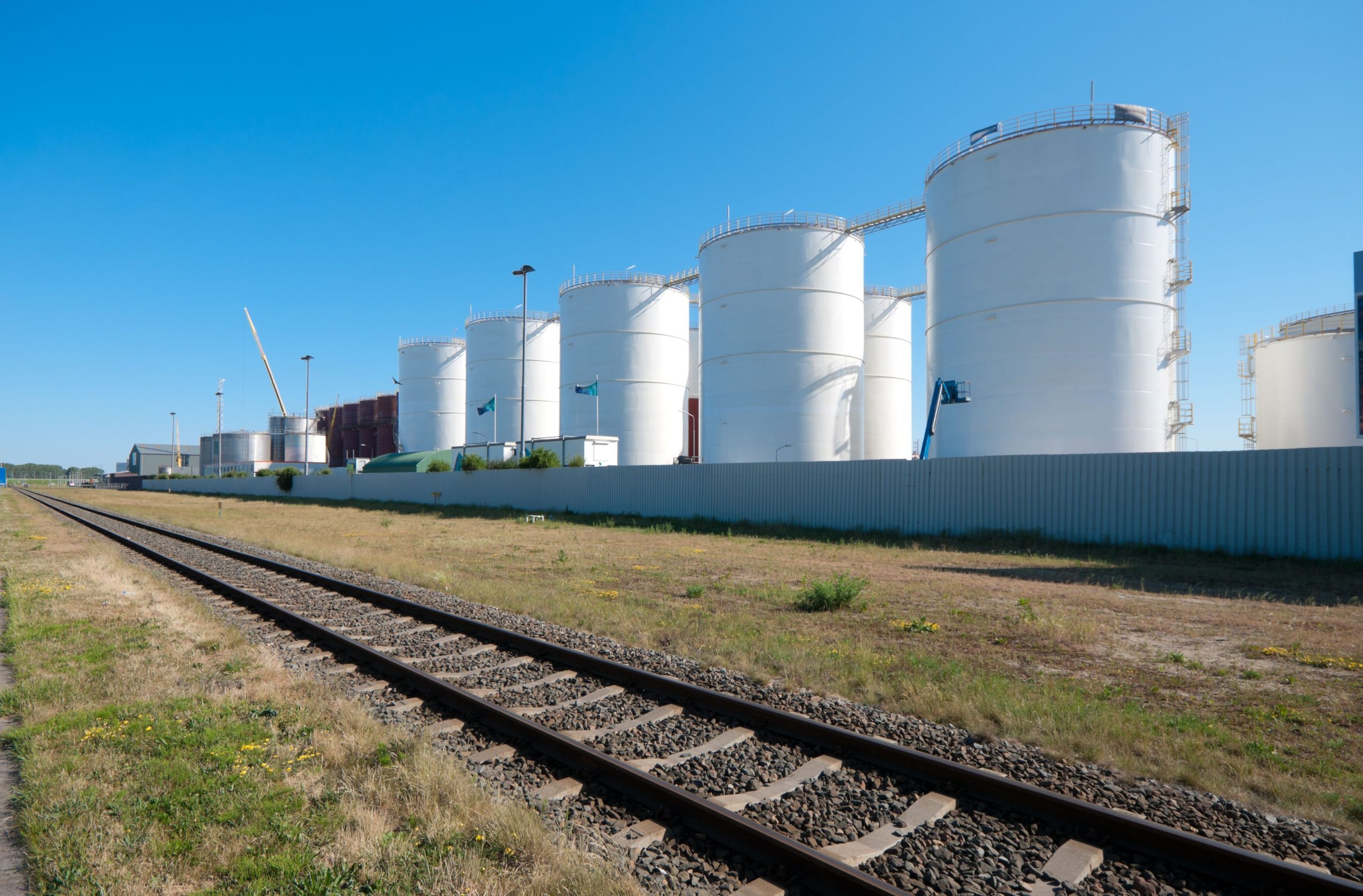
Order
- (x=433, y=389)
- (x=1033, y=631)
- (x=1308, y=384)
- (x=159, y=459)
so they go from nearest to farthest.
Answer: (x=1033, y=631), (x=1308, y=384), (x=433, y=389), (x=159, y=459)

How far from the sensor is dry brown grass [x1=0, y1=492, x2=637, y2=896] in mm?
3648

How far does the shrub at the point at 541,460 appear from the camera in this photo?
121 feet

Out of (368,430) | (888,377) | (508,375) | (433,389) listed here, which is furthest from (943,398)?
(368,430)

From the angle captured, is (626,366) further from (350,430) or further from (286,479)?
(350,430)

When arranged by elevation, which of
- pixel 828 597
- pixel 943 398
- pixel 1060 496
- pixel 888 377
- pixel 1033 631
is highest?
pixel 888 377

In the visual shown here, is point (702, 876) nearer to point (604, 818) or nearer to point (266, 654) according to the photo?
point (604, 818)

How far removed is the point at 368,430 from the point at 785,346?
66.8 m

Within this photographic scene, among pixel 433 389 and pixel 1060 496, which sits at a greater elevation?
pixel 433 389

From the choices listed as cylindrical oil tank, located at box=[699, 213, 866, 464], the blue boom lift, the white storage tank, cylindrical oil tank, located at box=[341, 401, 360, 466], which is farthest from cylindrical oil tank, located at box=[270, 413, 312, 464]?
the blue boom lift

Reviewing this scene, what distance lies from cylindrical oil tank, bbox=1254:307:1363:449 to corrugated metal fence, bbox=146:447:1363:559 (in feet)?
73.2

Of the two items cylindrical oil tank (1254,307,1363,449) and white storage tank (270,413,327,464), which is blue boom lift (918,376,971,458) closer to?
cylindrical oil tank (1254,307,1363,449)

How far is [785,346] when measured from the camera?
36594 mm

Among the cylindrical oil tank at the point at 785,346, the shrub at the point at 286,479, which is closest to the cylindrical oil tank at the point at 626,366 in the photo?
the cylindrical oil tank at the point at 785,346

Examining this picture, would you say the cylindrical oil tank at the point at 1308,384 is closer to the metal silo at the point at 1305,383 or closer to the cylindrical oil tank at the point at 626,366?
the metal silo at the point at 1305,383
